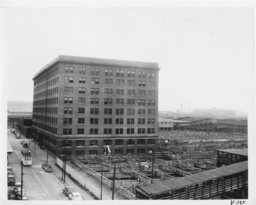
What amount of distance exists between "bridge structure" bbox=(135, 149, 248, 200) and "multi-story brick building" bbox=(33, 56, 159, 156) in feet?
39.5

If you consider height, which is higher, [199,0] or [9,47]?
[199,0]

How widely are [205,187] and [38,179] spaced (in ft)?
35.1

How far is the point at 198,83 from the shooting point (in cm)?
2042

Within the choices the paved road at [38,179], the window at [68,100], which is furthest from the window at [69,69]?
the paved road at [38,179]

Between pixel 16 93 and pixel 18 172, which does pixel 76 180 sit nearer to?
pixel 18 172

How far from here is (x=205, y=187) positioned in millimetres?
17703

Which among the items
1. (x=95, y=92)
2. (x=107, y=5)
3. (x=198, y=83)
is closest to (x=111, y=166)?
(x=95, y=92)

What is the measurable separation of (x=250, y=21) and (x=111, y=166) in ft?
64.8

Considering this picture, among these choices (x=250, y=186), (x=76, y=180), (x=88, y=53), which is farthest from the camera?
(x=76, y=180)

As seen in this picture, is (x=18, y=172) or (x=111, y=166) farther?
(x=111, y=166)

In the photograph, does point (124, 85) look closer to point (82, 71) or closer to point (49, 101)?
point (82, 71)

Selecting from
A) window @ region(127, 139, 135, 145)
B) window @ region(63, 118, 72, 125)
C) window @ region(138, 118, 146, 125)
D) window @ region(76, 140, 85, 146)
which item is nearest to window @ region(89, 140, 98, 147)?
window @ region(76, 140, 85, 146)

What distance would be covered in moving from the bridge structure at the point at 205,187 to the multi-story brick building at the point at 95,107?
12.0 m

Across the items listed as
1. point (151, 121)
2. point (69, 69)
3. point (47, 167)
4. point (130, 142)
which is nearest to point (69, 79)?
point (69, 69)
